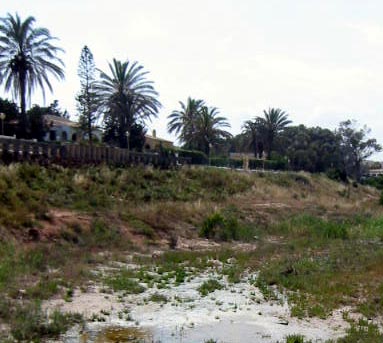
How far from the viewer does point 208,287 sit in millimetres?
15719

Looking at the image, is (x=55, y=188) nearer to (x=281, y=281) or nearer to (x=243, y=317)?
(x=281, y=281)

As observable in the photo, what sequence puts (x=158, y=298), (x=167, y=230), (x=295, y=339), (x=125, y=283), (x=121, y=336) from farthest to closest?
(x=167, y=230)
(x=125, y=283)
(x=158, y=298)
(x=121, y=336)
(x=295, y=339)

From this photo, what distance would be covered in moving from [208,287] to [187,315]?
324 centimetres

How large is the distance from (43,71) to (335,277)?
118 feet

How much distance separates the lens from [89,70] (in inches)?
2232

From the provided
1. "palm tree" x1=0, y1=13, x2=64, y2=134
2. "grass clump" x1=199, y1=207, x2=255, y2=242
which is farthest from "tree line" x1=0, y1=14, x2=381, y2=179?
"grass clump" x1=199, y1=207, x2=255, y2=242

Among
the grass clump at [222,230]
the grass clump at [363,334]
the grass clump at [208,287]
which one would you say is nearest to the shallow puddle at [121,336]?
the grass clump at [363,334]

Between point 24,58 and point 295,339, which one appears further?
point 24,58

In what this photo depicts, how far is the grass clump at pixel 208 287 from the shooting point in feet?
50.0

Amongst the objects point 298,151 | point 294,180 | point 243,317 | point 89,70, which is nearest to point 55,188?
point 243,317

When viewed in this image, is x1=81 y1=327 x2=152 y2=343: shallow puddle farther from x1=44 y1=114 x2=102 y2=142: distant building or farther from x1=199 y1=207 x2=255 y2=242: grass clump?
x1=44 y1=114 x2=102 y2=142: distant building

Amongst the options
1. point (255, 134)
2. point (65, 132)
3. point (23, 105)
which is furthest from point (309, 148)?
point (23, 105)

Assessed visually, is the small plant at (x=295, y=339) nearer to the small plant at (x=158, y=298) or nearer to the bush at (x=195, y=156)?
the small plant at (x=158, y=298)

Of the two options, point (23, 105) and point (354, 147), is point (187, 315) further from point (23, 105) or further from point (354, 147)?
point (354, 147)
